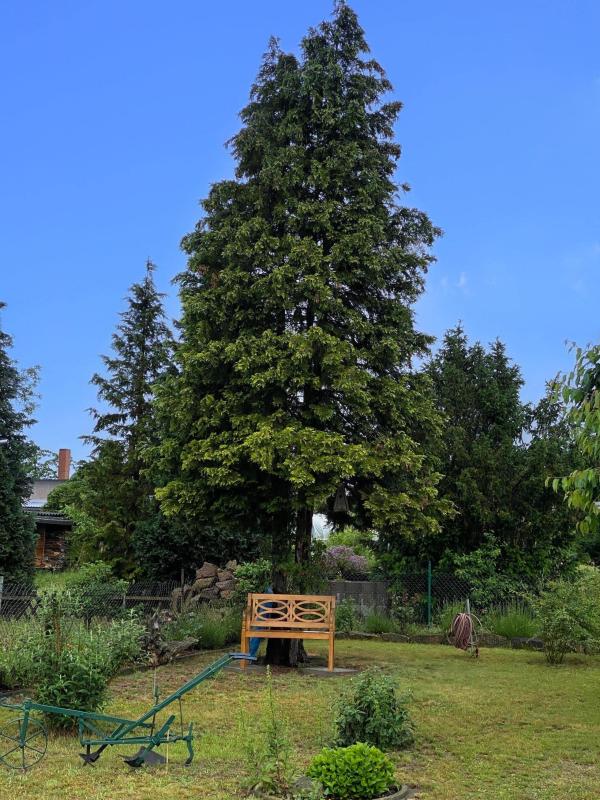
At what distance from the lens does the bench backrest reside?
11.4 m

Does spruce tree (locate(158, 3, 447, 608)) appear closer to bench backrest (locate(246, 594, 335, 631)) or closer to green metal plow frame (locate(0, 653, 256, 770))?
bench backrest (locate(246, 594, 335, 631))

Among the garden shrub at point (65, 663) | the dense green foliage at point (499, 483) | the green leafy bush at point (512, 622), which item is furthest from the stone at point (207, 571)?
the garden shrub at point (65, 663)

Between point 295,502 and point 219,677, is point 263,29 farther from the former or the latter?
point 219,677

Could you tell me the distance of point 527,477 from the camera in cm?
1847

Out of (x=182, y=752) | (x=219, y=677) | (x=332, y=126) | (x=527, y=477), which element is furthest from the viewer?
(x=527, y=477)

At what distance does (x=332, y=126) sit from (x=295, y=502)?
6.05 m

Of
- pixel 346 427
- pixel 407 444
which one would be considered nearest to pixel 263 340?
pixel 346 427

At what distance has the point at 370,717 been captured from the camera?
6305 millimetres

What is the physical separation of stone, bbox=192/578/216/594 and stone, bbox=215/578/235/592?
0.17m

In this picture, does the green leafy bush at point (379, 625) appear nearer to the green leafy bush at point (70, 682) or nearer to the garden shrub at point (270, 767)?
the green leafy bush at point (70, 682)

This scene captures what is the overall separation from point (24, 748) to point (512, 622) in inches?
456

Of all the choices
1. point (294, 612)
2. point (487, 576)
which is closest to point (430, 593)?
point (487, 576)

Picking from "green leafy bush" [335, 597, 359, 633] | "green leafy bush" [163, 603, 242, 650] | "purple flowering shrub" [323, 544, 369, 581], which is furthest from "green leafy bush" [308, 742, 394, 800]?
"purple flowering shrub" [323, 544, 369, 581]

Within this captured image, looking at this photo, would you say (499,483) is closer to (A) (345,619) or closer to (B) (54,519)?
(A) (345,619)
